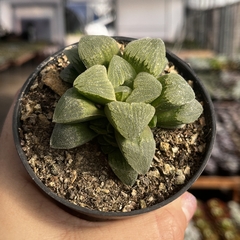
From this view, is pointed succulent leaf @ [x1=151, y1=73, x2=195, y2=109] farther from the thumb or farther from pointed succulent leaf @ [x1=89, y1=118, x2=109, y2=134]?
the thumb

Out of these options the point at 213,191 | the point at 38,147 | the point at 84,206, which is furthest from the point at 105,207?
the point at 213,191

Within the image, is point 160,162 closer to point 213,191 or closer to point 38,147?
point 38,147

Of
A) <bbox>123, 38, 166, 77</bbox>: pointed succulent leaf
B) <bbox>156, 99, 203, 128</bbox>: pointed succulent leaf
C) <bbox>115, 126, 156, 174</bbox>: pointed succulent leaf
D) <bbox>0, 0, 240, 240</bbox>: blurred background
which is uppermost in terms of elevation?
<bbox>123, 38, 166, 77</bbox>: pointed succulent leaf

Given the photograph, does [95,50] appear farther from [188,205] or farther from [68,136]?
[188,205]

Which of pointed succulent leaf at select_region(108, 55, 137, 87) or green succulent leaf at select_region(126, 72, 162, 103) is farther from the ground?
pointed succulent leaf at select_region(108, 55, 137, 87)

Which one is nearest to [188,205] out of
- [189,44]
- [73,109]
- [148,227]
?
[148,227]

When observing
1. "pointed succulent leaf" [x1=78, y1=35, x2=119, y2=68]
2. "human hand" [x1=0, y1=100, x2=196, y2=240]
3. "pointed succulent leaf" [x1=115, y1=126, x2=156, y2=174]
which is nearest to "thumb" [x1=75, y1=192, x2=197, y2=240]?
"human hand" [x1=0, y1=100, x2=196, y2=240]

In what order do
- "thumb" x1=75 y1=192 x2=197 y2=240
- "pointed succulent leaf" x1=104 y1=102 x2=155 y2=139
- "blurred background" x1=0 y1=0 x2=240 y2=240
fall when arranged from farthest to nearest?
"blurred background" x1=0 y1=0 x2=240 y2=240 < "thumb" x1=75 y1=192 x2=197 y2=240 < "pointed succulent leaf" x1=104 y1=102 x2=155 y2=139

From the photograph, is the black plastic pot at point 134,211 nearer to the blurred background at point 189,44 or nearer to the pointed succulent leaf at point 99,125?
the pointed succulent leaf at point 99,125
